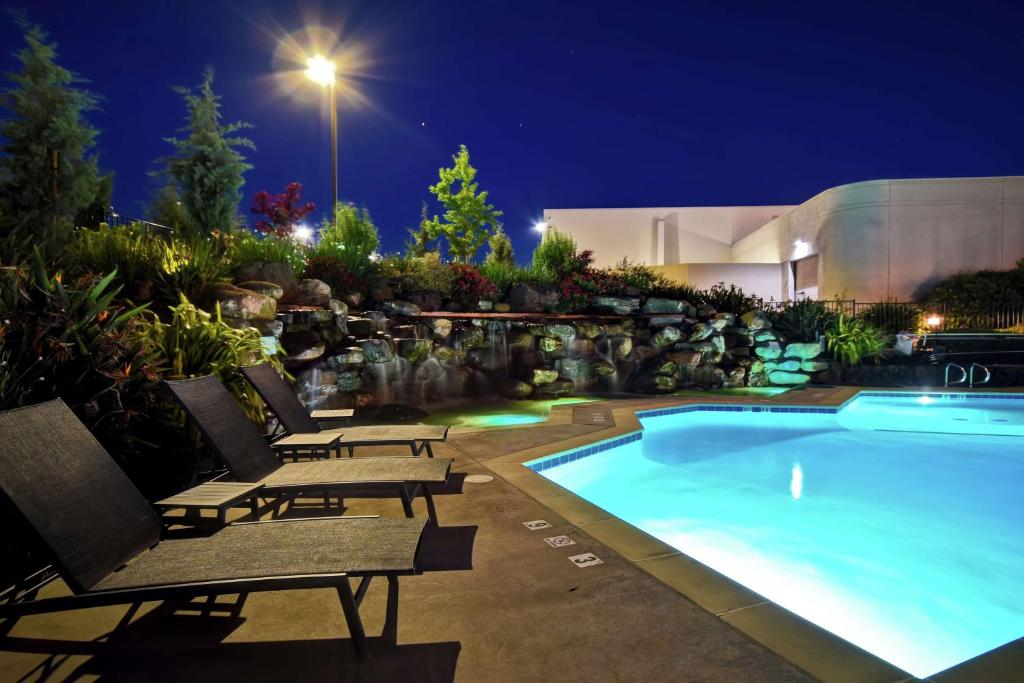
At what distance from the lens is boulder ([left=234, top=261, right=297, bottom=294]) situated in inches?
277

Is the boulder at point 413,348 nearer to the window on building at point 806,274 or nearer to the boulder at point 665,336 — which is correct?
the boulder at point 665,336

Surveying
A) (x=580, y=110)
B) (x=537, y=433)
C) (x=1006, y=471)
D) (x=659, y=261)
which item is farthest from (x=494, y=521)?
(x=580, y=110)

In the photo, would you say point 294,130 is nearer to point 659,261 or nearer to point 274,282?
point 659,261

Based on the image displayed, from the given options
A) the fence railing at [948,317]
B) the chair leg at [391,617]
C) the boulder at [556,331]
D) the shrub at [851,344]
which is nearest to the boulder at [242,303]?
the chair leg at [391,617]

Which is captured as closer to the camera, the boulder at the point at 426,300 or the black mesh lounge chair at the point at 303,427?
the black mesh lounge chair at the point at 303,427

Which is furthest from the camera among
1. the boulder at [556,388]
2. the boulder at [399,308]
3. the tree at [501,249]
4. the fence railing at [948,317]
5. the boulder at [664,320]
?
the fence railing at [948,317]

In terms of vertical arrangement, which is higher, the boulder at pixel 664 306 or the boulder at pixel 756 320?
the boulder at pixel 664 306

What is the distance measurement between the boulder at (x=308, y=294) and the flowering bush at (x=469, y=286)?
2874 millimetres

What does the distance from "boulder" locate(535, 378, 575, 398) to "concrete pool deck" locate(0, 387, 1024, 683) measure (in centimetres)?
663

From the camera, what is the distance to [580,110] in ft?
183

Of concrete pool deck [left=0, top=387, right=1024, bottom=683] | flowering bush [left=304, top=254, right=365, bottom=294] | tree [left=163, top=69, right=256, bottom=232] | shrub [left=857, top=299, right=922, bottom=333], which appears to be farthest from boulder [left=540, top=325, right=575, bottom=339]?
shrub [left=857, top=299, right=922, bottom=333]

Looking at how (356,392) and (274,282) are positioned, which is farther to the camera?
(356,392)

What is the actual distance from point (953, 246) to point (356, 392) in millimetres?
21061

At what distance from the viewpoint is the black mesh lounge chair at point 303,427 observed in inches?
142
